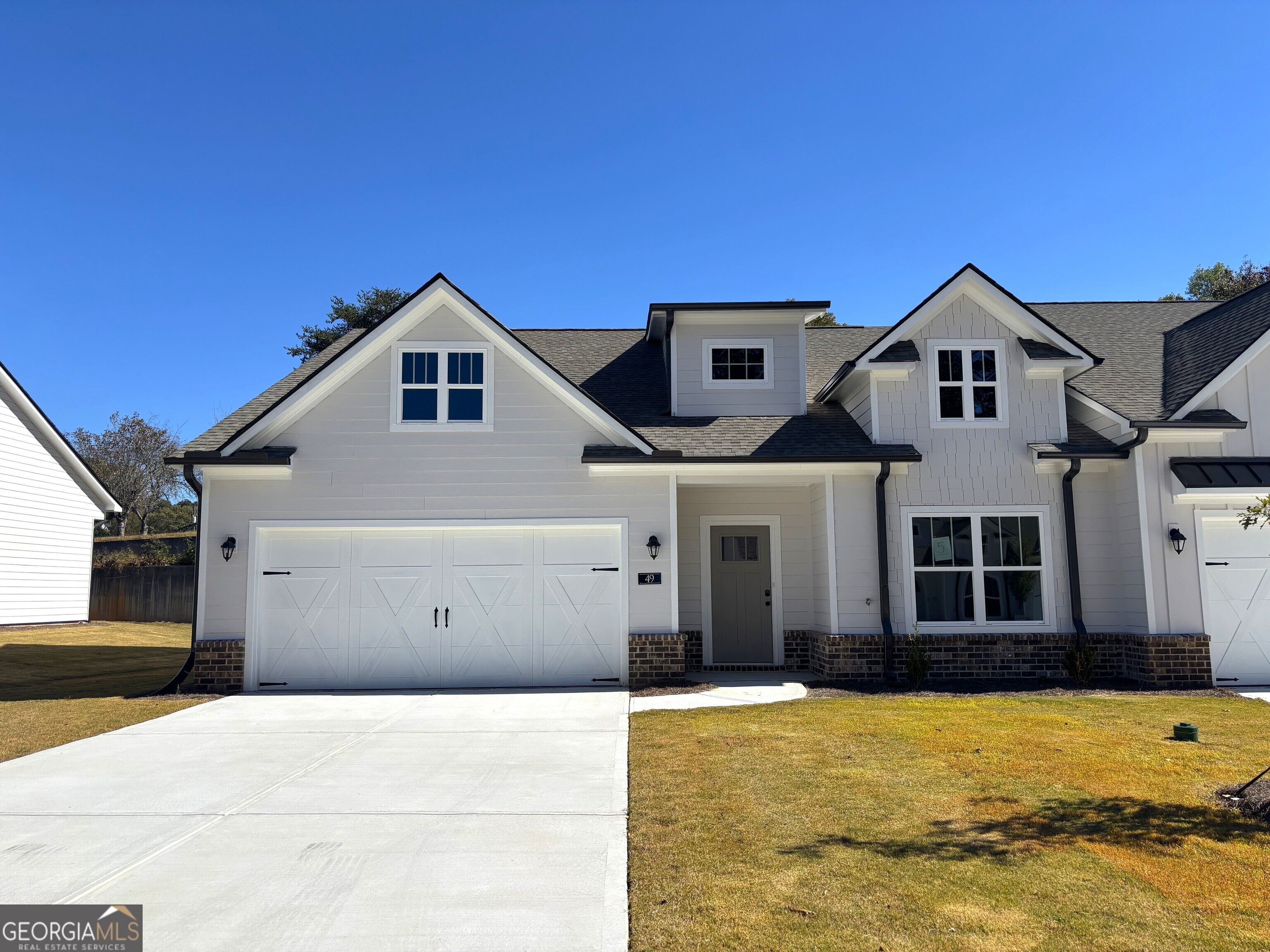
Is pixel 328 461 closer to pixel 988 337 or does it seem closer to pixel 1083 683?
pixel 988 337

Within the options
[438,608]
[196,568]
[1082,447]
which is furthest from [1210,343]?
[196,568]

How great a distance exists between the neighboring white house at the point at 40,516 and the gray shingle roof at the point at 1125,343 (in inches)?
941

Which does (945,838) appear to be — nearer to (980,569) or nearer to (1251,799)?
(1251,799)

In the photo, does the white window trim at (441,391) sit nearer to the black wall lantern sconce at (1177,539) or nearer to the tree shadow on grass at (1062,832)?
the tree shadow on grass at (1062,832)

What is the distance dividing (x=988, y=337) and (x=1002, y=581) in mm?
3980

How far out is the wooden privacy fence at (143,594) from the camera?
2702 centimetres

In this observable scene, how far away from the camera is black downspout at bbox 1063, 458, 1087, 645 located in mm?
12969

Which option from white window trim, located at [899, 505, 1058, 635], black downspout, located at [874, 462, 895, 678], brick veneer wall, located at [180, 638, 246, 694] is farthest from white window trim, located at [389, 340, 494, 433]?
white window trim, located at [899, 505, 1058, 635]

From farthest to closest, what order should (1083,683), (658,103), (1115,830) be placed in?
(658,103) → (1083,683) → (1115,830)

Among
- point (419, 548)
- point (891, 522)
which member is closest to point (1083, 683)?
point (891, 522)

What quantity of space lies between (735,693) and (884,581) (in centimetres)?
310

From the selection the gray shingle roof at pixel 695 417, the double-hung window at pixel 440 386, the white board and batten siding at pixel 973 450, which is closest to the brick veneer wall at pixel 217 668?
the double-hung window at pixel 440 386

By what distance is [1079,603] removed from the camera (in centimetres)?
1301

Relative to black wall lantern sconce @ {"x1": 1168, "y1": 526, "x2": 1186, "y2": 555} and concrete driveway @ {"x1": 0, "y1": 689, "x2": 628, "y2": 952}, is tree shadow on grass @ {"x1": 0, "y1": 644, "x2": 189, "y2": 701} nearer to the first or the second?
concrete driveway @ {"x1": 0, "y1": 689, "x2": 628, "y2": 952}
